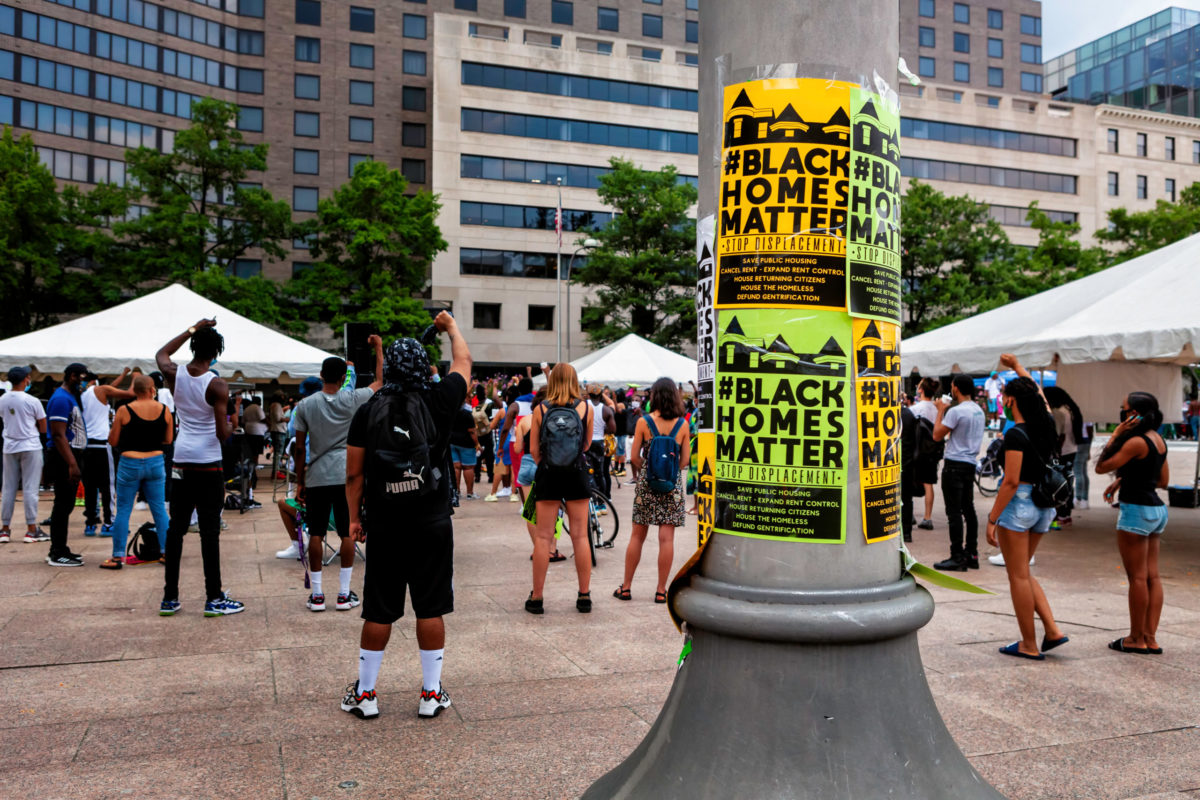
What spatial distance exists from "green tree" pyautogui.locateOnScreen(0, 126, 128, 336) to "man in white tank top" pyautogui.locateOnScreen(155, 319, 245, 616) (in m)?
35.0

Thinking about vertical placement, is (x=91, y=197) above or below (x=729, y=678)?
above

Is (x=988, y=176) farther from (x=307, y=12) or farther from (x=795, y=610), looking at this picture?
(x=795, y=610)

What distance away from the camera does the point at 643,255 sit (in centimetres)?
4316

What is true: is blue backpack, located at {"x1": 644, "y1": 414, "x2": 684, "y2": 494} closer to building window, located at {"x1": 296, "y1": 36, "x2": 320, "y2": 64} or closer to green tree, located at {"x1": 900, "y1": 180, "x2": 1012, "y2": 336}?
green tree, located at {"x1": 900, "y1": 180, "x2": 1012, "y2": 336}

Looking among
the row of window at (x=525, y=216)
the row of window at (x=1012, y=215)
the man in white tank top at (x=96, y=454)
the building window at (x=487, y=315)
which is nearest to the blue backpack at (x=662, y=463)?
the man in white tank top at (x=96, y=454)

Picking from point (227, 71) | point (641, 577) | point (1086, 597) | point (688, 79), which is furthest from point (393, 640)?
point (227, 71)

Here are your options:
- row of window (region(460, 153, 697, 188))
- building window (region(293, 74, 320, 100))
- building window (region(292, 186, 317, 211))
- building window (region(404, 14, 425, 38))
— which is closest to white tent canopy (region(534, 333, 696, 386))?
row of window (region(460, 153, 697, 188))

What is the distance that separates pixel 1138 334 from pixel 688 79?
50784 mm

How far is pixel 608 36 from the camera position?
202 ft

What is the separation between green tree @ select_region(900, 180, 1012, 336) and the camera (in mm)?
42750

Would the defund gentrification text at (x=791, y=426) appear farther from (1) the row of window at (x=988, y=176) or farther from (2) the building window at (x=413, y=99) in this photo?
(1) the row of window at (x=988, y=176)

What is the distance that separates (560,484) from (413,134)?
57344mm

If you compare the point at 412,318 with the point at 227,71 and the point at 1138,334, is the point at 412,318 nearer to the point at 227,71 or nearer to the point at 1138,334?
the point at 227,71

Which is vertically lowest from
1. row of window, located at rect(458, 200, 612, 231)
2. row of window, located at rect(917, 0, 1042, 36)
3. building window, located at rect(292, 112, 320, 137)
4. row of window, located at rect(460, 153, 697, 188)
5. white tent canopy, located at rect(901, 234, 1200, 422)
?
white tent canopy, located at rect(901, 234, 1200, 422)
